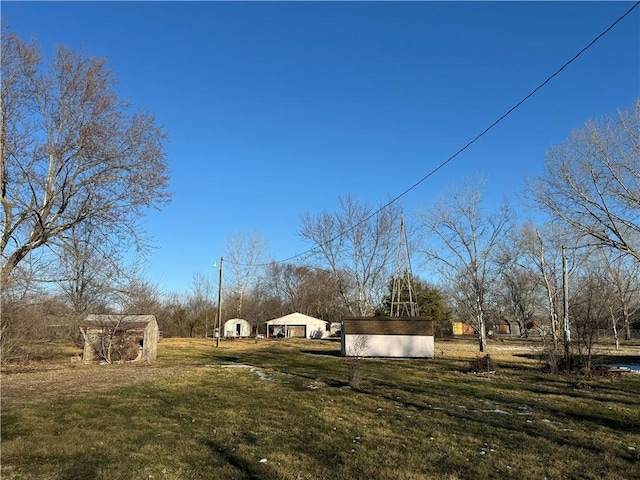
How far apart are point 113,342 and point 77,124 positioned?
10.3m

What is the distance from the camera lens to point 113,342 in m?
21.7

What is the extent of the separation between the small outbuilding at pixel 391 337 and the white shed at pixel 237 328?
139 ft

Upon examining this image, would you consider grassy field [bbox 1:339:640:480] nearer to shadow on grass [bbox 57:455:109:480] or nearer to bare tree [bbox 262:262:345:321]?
Result: shadow on grass [bbox 57:455:109:480]

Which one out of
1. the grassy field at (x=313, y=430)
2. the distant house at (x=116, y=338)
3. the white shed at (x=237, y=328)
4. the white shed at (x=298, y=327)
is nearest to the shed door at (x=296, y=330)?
the white shed at (x=298, y=327)

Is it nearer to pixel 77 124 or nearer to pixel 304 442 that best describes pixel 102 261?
pixel 77 124

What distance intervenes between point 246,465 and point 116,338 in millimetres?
18238

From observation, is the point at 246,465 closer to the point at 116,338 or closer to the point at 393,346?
the point at 116,338

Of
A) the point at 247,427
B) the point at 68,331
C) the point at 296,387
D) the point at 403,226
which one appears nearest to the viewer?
the point at 247,427

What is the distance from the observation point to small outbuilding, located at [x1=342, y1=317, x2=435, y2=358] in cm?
2672

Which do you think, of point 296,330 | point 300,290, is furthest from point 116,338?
point 300,290

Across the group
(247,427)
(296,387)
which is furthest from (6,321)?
(247,427)

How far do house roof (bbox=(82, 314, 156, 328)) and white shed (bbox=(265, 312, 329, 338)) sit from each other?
4186 centimetres

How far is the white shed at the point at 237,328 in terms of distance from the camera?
221 feet

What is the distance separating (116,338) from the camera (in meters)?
21.8
